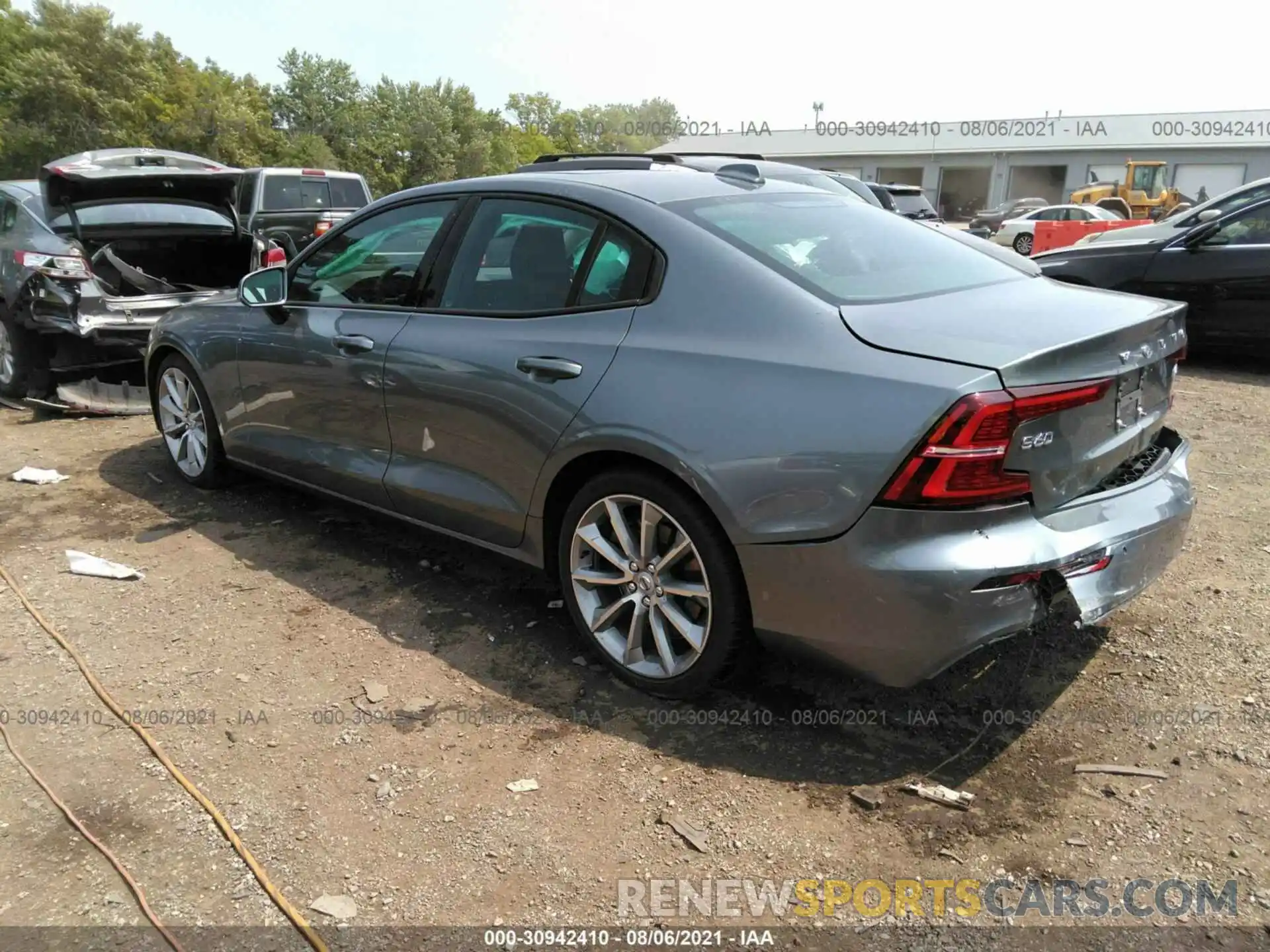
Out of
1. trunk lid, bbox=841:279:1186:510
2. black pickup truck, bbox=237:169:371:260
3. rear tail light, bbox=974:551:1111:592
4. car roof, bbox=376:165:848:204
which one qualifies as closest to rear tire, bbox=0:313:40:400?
car roof, bbox=376:165:848:204

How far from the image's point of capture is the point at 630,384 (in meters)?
2.86

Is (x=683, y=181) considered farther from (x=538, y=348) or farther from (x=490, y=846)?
(x=490, y=846)

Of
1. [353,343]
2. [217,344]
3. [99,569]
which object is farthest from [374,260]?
[99,569]

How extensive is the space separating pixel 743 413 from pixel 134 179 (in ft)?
18.2

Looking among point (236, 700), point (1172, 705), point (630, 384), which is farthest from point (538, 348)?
point (1172, 705)

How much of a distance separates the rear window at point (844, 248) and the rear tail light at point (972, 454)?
591 millimetres

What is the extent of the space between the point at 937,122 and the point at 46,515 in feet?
167

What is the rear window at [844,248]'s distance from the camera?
9.43 feet

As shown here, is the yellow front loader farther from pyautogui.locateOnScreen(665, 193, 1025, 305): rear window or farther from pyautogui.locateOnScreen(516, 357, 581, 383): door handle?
pyautogui.locateOnScreen(516, 357, 581, 383): door handle

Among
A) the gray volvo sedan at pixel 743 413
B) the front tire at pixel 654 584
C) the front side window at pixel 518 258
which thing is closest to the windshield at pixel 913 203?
the gray volvo sedan at pixel 743 413

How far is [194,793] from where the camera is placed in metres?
2.62

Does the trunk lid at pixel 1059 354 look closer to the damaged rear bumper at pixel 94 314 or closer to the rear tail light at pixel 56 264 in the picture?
the damaged rear bumper at pixel 94 314

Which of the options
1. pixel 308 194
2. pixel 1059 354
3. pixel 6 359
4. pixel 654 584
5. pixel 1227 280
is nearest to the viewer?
pixel 1059 354

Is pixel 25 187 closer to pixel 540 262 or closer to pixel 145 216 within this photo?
pixel 145 216
